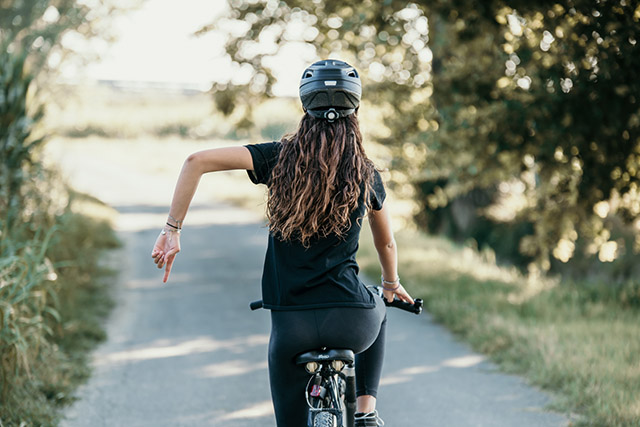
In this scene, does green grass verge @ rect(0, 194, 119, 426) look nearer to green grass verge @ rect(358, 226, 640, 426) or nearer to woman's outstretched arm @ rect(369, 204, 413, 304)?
woman's outstretched arm @ rect(369, 204, 413, 304)

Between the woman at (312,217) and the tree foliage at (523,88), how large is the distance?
4412 mm

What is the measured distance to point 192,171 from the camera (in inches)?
119

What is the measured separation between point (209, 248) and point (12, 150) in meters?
5.68

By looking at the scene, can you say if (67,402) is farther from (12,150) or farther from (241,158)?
(12,150)

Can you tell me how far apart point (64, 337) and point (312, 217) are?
4689mm

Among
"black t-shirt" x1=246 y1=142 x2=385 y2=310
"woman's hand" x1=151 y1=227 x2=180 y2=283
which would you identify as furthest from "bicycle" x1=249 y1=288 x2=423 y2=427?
"woman's hand" x1=151 y1=227 x2=180 y2=283

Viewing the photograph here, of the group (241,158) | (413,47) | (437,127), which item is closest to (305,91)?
(241,158)

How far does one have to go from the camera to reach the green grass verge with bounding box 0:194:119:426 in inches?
192

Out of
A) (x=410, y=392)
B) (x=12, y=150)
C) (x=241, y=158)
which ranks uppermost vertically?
(x=12, y=150)

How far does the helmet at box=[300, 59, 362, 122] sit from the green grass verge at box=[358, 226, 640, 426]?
9.65 ft

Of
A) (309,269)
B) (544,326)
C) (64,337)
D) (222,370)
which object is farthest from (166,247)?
(544,326)

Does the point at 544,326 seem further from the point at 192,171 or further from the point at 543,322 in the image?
the point at 192,171

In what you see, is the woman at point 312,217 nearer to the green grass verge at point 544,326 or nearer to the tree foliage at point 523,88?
the green grass verge at point 544,326

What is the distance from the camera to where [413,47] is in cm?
1239
